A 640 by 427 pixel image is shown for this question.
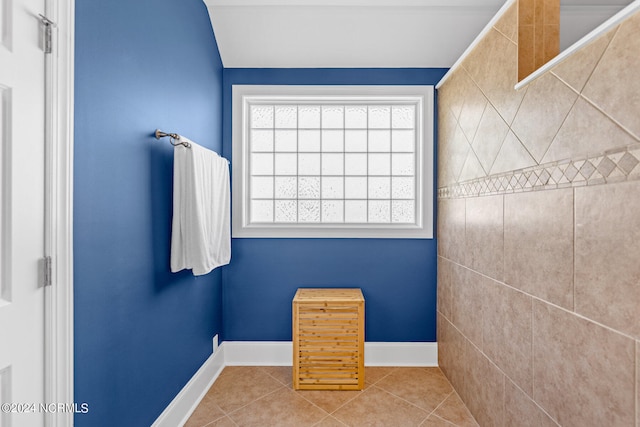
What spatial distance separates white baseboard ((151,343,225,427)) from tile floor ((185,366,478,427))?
4 cm

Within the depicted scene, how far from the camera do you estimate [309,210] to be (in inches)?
111

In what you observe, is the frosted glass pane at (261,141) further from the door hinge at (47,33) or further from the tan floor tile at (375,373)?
the tan floor tile at (375,373)

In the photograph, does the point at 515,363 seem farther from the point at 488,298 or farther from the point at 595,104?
the point at 595,104

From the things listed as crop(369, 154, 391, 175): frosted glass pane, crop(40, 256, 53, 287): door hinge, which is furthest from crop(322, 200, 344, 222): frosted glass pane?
crop(40, 256, 53, 287): door hinge

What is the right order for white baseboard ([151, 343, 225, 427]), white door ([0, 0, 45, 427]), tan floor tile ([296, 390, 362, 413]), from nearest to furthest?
white door ([0, 0, 45, 427])
white baseboard ([151, 343, 225, 427])
tan floor tile ([296, 390, 362, 413])

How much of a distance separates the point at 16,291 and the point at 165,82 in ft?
3.99

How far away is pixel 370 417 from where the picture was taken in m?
1.99

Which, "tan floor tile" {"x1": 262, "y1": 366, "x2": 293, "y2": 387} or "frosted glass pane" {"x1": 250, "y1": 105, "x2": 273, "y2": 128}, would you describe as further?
"frosted glass pane" {"x1": 250, "y1": 105, "x2": 273, "y2": 128}

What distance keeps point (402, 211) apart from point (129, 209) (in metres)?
2.05

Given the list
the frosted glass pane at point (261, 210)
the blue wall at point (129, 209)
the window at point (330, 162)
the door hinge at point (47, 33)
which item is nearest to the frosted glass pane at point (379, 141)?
the window at point (330, 162)

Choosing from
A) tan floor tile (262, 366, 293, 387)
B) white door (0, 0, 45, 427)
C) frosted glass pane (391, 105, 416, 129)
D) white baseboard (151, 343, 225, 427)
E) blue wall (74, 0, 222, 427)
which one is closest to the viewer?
white door (0, 0, 45, 427)

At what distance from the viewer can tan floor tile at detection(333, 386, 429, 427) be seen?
1.95 meters

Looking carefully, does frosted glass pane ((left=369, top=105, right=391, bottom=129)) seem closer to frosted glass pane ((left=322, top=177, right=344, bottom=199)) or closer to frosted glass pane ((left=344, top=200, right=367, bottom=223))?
frosted glass pane ((left=322, top=177, right=344, bottom=199))

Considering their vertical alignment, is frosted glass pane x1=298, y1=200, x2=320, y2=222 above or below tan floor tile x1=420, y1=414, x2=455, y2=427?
above
